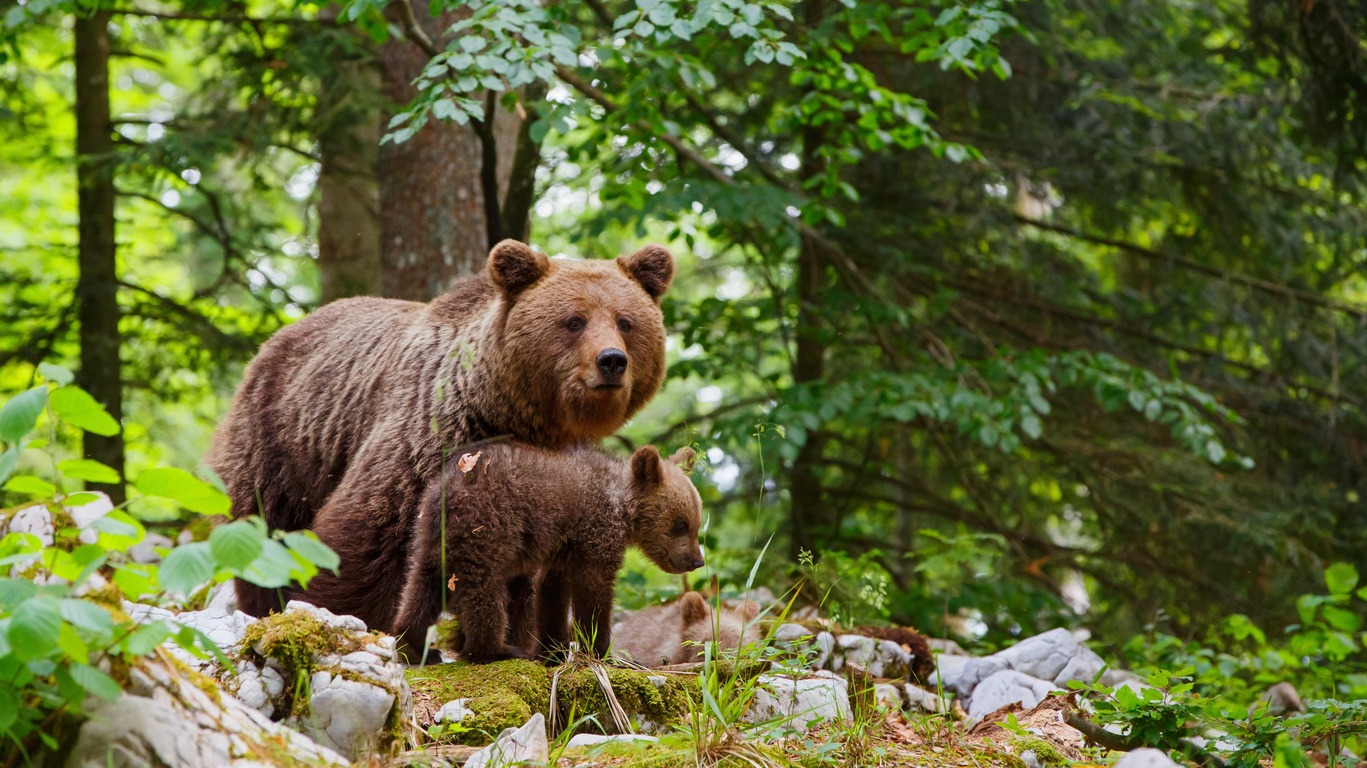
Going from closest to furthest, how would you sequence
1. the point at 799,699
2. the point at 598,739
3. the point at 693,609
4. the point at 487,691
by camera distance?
1. the point at 598,739
2. the point at 487,691
3. the point at 799,699
4. the point at 693,609

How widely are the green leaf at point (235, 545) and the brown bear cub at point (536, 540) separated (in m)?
1.69

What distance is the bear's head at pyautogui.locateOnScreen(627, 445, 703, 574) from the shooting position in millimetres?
4770

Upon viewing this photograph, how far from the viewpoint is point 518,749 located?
136 inches

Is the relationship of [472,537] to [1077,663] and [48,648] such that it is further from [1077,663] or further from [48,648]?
[1077,663]

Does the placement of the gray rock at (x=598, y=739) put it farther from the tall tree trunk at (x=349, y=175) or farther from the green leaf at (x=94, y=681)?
the tall tree trunk at (x=349, y=175)

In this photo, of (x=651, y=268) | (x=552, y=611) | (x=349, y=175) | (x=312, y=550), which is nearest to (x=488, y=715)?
(x=552, y=611)

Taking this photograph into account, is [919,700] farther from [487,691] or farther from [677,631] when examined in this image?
[487,691]

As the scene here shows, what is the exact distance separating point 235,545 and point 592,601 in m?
2.31

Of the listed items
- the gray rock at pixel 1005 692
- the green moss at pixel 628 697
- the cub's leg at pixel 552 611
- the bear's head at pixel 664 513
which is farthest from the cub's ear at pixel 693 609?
the gray rock at pixel 1005 692

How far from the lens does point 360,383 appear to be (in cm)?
552

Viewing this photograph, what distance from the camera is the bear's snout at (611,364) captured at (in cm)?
491

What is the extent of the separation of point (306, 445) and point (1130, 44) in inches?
313

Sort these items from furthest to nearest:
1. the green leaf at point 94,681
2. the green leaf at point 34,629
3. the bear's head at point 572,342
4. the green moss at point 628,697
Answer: the bear's head at point 572,342
the green moss at point 628,697
the green leaf at point 94,681
the green leaf at point 34,629

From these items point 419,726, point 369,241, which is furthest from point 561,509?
point 369,241
